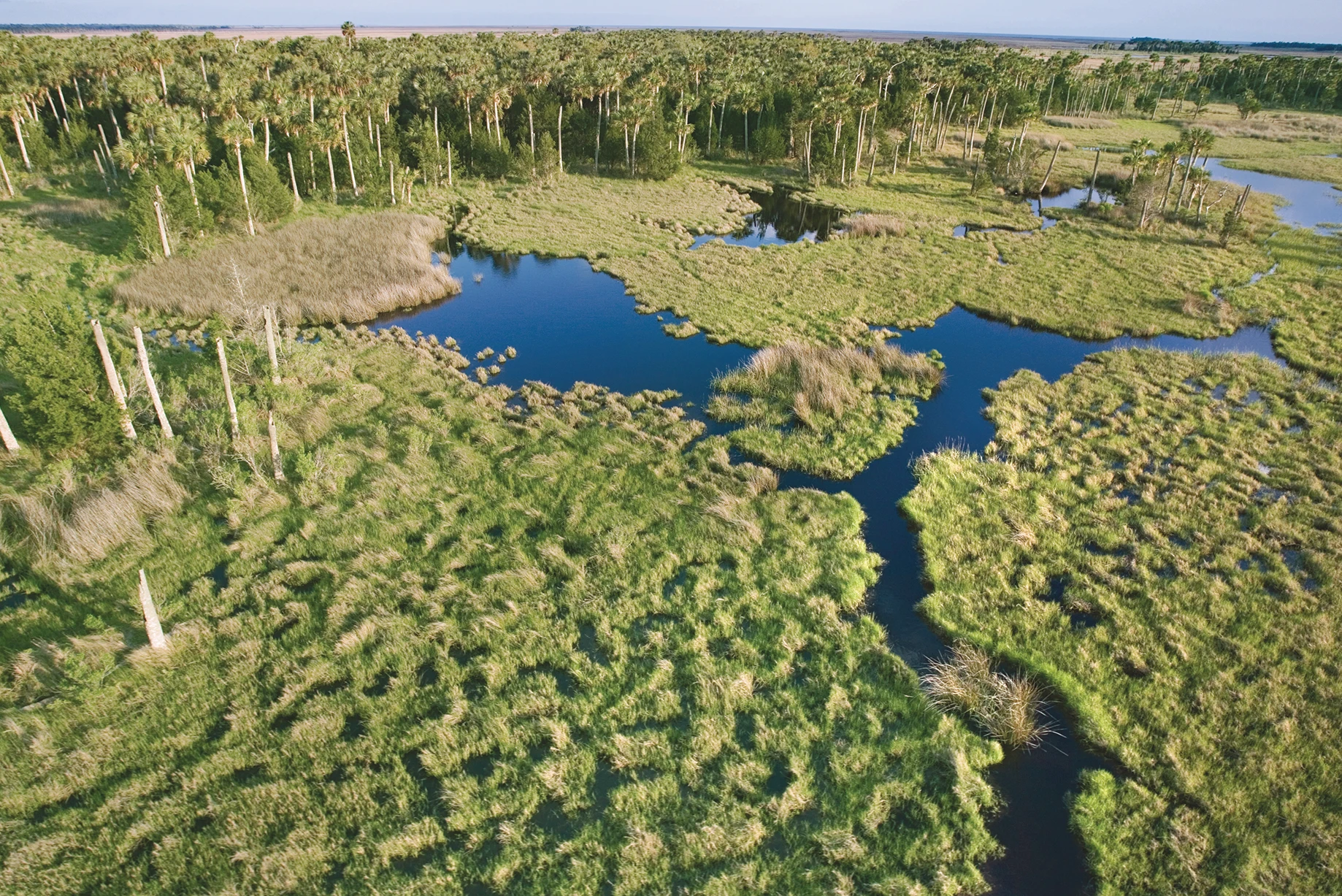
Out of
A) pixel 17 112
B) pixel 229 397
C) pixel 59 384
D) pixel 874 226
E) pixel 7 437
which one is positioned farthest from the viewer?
pixel 17 112

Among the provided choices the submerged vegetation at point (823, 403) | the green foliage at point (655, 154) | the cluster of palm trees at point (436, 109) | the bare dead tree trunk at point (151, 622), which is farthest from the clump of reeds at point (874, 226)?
the bare dead tree trunk at point (151, 622)

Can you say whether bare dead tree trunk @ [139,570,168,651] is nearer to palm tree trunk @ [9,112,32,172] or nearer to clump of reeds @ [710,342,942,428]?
clump of reeds @ [710,342,942,428]

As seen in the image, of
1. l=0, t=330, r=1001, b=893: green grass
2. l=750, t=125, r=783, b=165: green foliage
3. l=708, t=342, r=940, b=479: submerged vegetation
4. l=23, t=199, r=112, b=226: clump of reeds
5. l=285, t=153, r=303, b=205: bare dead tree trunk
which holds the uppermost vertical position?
l=750, t=125, r=783, b=165: green foliage

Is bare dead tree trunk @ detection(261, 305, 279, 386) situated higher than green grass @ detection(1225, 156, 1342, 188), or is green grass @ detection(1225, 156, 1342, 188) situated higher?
green grass @ detection(1225, 156, 1342, 188)

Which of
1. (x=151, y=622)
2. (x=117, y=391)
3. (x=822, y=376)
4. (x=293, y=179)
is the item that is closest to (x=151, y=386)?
(x=117, y=391)

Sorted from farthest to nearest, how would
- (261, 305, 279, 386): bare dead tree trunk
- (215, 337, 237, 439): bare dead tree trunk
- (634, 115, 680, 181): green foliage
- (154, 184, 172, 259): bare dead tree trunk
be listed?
(634, 115, 680, 181): green foliage
(154, 184, 172, 259): bare dead tree trunk
(261, 305, 279, 386): bare dead tree trunk
(215, 337, 237, 439): bare dead tree trunk

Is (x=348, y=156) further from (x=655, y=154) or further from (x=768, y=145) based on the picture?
(x=768, y=145)

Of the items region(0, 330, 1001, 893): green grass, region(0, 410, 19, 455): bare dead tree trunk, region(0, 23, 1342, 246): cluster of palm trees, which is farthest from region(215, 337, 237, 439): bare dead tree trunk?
region(0, 23, 1342, 246): cluster of palm trees
